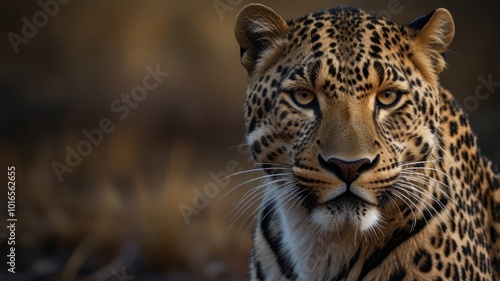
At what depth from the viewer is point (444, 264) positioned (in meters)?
4.92

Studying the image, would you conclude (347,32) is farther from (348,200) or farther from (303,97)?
(348,200)

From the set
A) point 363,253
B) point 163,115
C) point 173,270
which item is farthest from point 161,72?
point 363,253

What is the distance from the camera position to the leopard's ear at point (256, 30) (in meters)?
5.27

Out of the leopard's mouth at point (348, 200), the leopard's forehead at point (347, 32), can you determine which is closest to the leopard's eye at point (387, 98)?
the leopard's forehead at point (347, 32)

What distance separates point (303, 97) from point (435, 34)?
83 centimetres

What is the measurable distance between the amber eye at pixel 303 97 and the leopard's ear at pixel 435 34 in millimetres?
652

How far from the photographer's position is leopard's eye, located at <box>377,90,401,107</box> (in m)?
4.88

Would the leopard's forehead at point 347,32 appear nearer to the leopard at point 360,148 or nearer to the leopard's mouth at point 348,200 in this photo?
the leopard at point 360,148

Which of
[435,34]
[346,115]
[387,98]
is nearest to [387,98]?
[387,98]

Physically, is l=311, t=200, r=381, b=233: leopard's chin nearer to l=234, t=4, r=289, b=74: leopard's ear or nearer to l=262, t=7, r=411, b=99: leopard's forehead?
l=262, t=7, r=411, b=99: leopard's forehead

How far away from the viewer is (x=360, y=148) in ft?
15.1

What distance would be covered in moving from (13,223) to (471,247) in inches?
205

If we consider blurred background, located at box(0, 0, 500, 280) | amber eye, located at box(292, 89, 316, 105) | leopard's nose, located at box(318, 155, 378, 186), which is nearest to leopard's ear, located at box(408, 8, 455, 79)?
amber eye, located at box(292, 89, 316, 105)

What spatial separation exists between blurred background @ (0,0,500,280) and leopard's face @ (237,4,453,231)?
412cm
